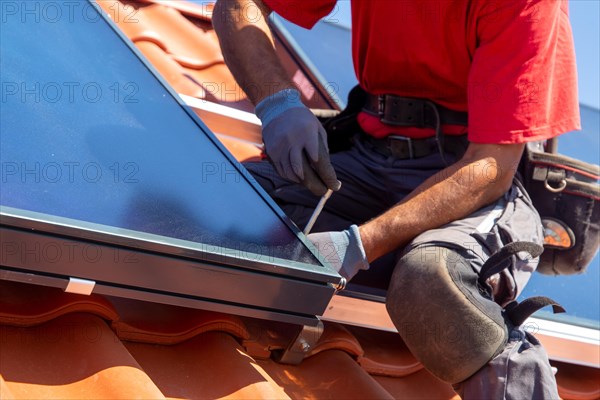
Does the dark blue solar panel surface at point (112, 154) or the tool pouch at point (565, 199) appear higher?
the dark blue solar panel surface at point (112, 154)

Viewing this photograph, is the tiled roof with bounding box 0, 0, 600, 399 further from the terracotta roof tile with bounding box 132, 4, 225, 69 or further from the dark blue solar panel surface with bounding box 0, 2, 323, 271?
the terracotta roof tile with bounding box 132, 4, 225, 69

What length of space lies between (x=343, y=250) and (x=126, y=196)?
0.63 meters

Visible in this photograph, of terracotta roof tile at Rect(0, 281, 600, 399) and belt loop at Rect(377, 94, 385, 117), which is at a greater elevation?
belt loop at Rect(377, 94, 385, 117)

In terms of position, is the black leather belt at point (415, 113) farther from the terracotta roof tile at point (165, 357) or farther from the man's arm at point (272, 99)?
the terracotta roof tile at point (165, 357)

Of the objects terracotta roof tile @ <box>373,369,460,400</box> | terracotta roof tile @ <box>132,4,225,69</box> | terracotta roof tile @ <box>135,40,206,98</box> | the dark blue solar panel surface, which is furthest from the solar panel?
terracotta roof tile @ <box>132,4,225,69</box>

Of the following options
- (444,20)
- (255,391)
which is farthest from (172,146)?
(444,20)

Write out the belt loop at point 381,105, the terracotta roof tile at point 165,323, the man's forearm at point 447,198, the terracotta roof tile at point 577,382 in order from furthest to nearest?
the belt loop at point 381,105 < the terracotta roof tile at point 577,382 < the man's forearm at point 447,198 < the terracotta roof tile at point 165,323

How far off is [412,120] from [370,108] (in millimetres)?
237

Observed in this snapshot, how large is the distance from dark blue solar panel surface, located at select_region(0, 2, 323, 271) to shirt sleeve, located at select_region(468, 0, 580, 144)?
75 centimetres

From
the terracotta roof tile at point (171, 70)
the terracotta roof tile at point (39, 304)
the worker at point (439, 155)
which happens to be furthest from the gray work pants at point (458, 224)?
the terracotta roof tile at point (39, 304)

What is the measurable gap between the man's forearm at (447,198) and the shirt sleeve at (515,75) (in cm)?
6

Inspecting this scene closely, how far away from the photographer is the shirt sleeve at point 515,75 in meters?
2.28

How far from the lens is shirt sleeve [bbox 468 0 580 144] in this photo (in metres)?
2.28

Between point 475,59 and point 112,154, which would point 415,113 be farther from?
point 112,154
